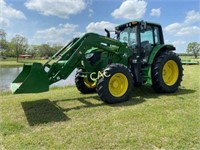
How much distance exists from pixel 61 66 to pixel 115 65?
155 centimetres

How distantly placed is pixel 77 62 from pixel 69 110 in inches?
58.9

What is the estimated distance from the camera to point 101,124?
450 cm

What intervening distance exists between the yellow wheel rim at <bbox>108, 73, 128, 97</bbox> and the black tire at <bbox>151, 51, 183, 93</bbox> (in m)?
1.39

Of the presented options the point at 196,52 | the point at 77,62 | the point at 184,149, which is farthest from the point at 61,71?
the point at 196,52

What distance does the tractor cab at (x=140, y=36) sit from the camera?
24.3ft

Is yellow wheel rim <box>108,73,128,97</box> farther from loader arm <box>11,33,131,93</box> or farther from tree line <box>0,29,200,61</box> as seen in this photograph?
tree line <box>0,29,200,61</box>

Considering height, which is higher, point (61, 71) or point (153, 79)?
point (61, 71)

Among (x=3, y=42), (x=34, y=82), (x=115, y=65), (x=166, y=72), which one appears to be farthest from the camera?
(x=3, y=42)

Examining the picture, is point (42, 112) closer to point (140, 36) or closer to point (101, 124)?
point (101, 124)

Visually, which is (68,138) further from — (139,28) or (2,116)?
(139,28)

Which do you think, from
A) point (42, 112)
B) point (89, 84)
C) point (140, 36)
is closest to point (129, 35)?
point (140, 36)

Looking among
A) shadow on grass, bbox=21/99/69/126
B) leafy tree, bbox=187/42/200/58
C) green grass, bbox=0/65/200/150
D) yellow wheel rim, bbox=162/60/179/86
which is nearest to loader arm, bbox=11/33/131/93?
shadow on grass, bbox=21/99/69/126

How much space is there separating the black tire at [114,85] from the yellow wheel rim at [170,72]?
1943mm

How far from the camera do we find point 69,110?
5.54 m
